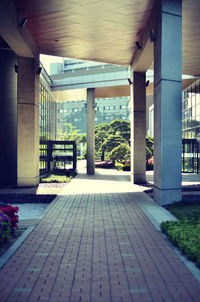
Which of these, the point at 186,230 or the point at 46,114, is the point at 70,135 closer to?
the point at 46,114

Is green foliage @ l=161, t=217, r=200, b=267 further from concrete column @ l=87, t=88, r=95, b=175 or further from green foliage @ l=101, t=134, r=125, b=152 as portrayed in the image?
green foliage @ l=101, t=134, r=125, b=152

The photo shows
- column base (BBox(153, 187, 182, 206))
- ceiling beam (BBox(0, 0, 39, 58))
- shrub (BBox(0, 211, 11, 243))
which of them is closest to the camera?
A: shrub (BBox(0, 211, 11, 243))

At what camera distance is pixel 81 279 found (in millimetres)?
4699

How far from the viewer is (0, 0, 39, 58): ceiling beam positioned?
11.2 m

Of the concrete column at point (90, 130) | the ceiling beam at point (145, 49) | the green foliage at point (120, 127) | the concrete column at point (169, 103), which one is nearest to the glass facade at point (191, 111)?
the concrete column at point (90, 130)

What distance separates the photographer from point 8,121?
18.4m

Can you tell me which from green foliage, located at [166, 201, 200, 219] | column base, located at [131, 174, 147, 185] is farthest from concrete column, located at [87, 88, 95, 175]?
green foliage, located at [166, 201, 200, 219]

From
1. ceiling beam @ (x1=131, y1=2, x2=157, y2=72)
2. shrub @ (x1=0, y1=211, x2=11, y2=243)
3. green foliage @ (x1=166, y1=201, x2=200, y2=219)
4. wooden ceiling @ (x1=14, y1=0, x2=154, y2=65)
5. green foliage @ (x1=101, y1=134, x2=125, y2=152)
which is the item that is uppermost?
wooden ceiling @ (x1=14, y1=0, x2=154, y2=65)

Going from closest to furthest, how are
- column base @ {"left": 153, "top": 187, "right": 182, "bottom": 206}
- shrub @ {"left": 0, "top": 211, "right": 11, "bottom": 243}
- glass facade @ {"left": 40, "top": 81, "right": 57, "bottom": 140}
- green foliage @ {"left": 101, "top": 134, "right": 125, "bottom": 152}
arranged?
1. shrub @ {"left": 0, "top": 211, "right": 11, "bottom": 243}
2. column base @ {"left": 153, "top": 187, "right": 182, "bottom": 206}
3. glass facade @ {"left": 40, "top": 81, "right": 57, "bottom": 140}
4. green foliage @ {"left": 101, "top": 134, "right": 125, "bottom": 152}

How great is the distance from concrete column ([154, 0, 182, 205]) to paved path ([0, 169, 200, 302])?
2.74 meters

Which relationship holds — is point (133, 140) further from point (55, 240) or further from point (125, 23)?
point (55, 240)

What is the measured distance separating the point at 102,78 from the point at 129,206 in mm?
17237

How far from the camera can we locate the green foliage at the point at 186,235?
5574 mm

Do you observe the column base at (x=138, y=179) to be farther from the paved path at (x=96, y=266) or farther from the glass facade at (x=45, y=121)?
the paved path at (x=96, y=266)
